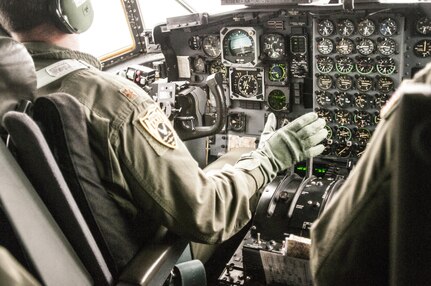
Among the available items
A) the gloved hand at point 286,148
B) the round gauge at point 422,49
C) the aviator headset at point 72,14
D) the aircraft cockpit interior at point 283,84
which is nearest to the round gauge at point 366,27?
the aircraft cockpit interior at point 283,84

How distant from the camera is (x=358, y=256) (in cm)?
61

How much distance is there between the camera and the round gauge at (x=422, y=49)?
2809 mm

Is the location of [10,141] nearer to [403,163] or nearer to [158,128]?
[158,128]

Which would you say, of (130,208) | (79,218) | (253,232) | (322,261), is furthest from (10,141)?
(253,232)

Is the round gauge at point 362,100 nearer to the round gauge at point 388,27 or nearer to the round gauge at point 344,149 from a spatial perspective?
the round gauge at point 344,149

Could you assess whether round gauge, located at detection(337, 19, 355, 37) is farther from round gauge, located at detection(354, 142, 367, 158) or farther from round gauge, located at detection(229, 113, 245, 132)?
round gauge, located at detection(229, 113, 245, 132)

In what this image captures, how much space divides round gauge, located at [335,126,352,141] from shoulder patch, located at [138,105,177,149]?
6.11ft

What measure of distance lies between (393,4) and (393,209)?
2.36 metres

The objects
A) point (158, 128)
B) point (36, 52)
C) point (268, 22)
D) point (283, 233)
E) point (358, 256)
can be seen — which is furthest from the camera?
point (268, 22)

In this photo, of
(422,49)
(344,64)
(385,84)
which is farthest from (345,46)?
(422,49)

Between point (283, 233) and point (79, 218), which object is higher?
point (79, 218)

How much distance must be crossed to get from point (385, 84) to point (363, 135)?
34cm

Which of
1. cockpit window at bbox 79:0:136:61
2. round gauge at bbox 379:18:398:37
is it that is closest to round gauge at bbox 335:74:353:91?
round gauge at bbox 379:18:398:37

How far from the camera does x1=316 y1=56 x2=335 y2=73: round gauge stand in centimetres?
307
